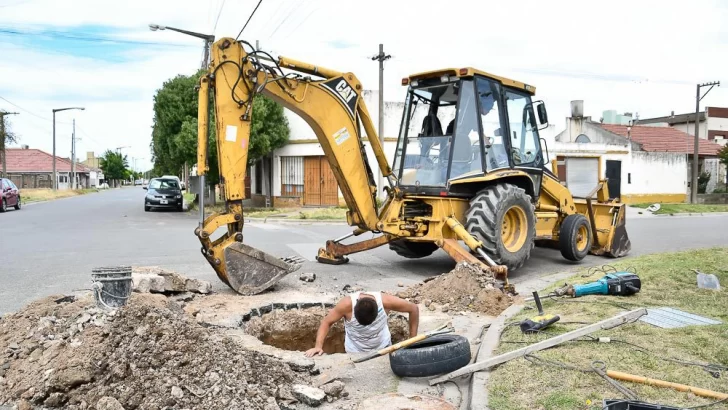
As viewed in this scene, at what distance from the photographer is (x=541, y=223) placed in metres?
10.9

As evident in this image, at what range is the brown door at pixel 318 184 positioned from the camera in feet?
86.4

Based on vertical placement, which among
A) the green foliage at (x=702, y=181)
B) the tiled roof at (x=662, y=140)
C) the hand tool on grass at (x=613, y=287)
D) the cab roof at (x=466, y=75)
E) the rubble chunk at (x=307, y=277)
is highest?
the tiled roof at (x=662, y=140)

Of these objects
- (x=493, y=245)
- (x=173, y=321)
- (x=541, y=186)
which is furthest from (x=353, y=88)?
(x=173, y=321)

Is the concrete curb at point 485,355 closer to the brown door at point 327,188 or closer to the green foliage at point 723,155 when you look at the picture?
the brown door at point 327,188

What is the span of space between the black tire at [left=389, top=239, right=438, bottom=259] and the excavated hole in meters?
3.76

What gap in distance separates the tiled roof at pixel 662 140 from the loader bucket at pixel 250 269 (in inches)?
1206

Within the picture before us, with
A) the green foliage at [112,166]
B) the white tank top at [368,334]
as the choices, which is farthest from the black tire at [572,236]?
the green foliage at [112,166]

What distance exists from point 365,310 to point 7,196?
88.8ft

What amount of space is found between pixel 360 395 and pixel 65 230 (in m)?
15.5

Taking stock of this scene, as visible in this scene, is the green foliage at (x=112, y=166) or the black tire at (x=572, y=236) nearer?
the black tire at (x=572, y=236)

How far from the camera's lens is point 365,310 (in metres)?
5.56

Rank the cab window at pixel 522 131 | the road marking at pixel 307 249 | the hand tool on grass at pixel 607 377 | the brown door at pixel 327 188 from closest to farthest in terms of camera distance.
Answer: the hand tool on grass at pixel 607 377, the cab window at pixel 522 131, the road marking at pixel 307 249, the brown door at pixel 327 188

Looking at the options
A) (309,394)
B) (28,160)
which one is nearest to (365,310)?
(309,394)

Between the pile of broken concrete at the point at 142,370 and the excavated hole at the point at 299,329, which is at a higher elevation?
the pile of broken concrete at the point at 142,370
